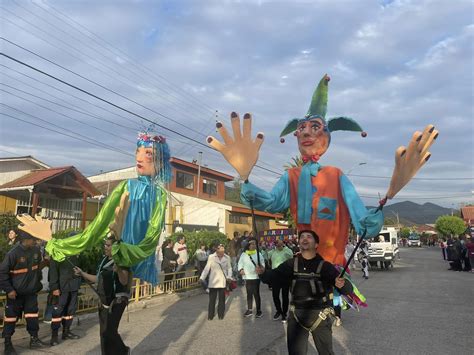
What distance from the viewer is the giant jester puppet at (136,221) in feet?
11.3

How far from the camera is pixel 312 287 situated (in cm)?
337

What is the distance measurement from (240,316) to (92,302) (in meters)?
2.92

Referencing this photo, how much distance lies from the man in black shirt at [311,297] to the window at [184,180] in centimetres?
2149

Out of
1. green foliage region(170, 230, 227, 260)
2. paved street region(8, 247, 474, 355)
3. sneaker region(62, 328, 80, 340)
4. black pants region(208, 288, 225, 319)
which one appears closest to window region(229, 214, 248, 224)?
green foliage region(170, 230, 227, 260)

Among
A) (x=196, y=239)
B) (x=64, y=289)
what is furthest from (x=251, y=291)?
(x=196, y=239)

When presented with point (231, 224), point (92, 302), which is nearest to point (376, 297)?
point (92, 302)

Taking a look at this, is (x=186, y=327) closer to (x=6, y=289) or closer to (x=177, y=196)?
(x=6, y=289)

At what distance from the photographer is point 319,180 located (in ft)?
12.8

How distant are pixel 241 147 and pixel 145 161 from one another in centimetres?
145

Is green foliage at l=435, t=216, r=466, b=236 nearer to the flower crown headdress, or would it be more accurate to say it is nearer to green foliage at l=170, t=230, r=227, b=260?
green foliage at l=170, t=230, r=227, b=260

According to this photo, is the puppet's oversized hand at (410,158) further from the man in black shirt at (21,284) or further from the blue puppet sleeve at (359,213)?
the man in black shirt at (21,284)

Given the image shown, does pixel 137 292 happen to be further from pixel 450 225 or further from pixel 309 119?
pixel 450 225

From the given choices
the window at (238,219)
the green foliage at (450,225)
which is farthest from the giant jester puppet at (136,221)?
the green foliage at (450,225)

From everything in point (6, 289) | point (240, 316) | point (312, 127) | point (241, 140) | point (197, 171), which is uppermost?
point (197, 171)
